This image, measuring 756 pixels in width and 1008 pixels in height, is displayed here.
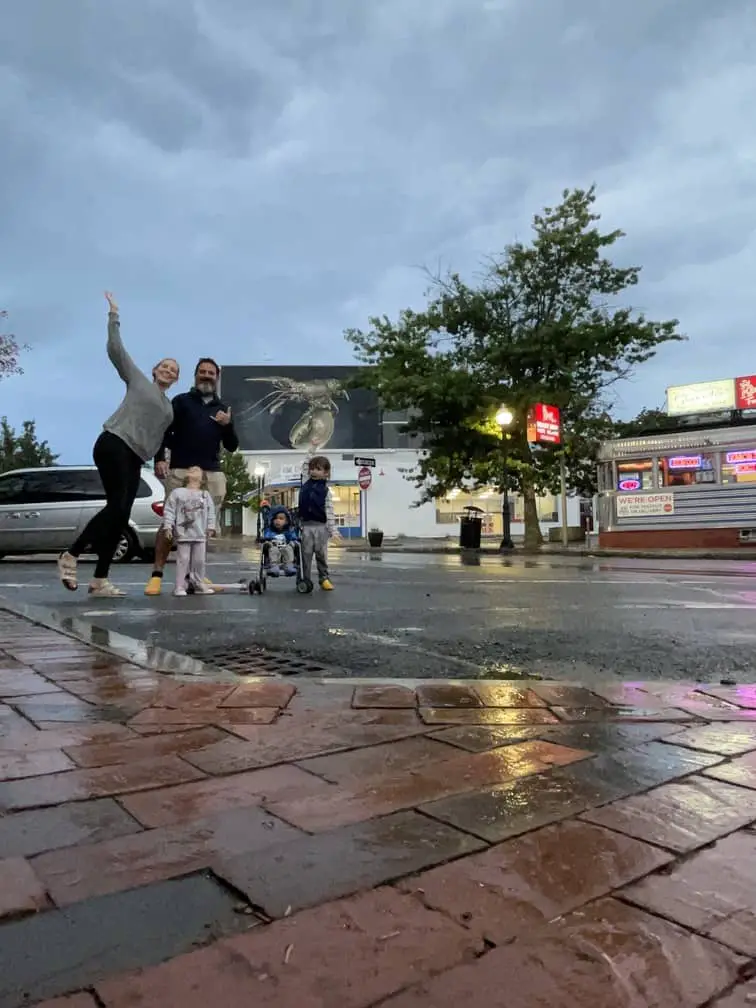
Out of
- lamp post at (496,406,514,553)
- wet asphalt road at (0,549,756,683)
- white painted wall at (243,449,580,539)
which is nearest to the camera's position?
wet asphalt road at (0,549,756,683)

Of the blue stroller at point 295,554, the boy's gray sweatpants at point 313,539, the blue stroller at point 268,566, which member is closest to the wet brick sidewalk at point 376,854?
the blue stroller at point 268,566

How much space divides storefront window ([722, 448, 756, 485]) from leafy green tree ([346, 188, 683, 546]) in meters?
3.95

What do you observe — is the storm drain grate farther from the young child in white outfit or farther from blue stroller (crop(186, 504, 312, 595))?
blue stroller (crop(186, 504, 312, 595))

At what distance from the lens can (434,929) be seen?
4.28 feet

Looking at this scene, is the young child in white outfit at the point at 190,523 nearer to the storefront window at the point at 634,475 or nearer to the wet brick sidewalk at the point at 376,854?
the wet brick sidewalk at the point at 376,854

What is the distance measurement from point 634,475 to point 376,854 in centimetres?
2296

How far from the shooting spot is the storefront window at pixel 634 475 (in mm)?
22766

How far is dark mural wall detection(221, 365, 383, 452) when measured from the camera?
164 ft

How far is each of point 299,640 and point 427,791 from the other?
7.99 ft

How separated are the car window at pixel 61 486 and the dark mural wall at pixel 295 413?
3746 centimetres

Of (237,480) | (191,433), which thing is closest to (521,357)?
(191,433)

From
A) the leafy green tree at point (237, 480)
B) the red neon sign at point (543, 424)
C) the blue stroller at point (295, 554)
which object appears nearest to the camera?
the blue stroller at point (295, 554)

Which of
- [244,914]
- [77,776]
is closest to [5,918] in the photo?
[244,914]

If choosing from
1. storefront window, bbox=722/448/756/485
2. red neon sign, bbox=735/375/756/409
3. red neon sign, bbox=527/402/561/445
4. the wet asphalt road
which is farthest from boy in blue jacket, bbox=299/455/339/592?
red neon sign, bbox=735/375/756/409
